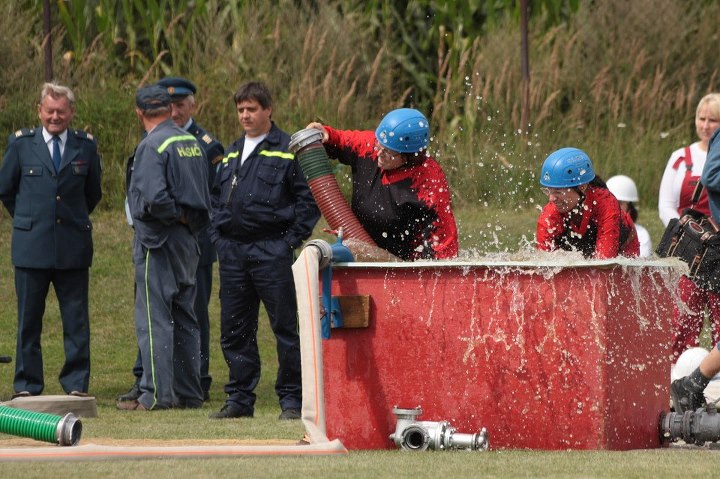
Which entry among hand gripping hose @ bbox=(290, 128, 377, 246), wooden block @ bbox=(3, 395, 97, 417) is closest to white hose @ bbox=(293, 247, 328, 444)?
hand gripping hose @ bbox=(290, 128, 377, 246)

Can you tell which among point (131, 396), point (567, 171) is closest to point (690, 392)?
point (567, 171)

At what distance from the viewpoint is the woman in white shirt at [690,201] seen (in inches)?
415

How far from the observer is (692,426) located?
7938 millimetres

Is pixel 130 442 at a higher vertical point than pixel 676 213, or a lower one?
lower

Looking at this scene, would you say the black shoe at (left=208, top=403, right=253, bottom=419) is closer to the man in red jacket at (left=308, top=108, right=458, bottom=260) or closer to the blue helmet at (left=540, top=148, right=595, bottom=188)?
the man in red jacket at (left=308, top=108, right=458, bottom=260)

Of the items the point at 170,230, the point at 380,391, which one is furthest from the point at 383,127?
the point at 170,230

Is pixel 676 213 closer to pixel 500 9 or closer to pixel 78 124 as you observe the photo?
pixel 78 124

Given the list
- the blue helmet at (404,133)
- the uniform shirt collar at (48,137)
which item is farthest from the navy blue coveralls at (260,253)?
the blue helmet at (404,133)

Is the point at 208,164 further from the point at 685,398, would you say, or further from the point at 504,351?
the point at 504,351

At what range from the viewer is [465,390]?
24.9ft

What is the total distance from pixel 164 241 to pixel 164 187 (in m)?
0.39

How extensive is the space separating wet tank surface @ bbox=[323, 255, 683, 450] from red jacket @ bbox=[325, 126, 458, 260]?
75 cm

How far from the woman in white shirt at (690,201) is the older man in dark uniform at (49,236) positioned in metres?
4.13

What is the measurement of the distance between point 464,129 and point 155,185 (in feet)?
32.5
